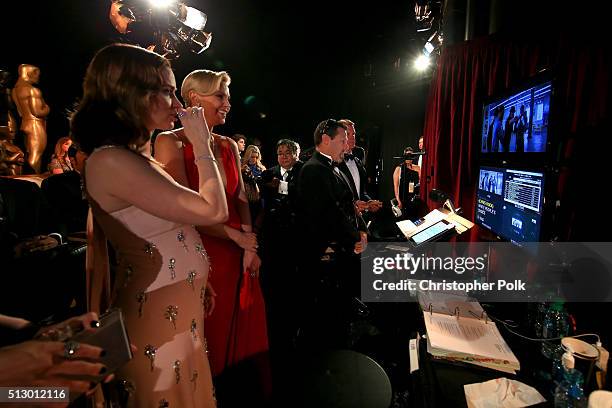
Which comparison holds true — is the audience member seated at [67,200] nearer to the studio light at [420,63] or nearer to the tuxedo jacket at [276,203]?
the tuxedo jacket at [276,203]

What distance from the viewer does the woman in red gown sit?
167 centimetres

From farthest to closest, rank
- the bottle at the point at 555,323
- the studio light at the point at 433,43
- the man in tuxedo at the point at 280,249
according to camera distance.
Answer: the studio light at the point at 433,43, the man in tuxedo at the point at 280,249, the bottle at the point at 555,323

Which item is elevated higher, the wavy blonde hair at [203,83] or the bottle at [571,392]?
the wavy blonde hair at [203,83]

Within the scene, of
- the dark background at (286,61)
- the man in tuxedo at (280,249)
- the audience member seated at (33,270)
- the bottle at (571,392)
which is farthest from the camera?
the dark background at (286,61)

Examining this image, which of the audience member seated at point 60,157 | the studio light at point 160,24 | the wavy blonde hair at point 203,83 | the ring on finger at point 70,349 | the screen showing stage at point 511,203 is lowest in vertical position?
the ring on finger at point 70,349

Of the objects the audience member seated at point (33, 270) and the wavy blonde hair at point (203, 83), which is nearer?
the wavy blonde hair at point (203, 83)

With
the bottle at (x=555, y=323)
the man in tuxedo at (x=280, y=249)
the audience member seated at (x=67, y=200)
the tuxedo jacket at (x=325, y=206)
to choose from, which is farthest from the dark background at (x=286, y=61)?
the bottle at (x=555, y=323)

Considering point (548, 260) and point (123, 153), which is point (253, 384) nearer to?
point (123, 153)

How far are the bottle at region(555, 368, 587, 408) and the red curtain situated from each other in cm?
80

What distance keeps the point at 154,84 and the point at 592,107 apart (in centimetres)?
264

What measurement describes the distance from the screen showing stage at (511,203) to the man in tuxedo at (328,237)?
1115 mm

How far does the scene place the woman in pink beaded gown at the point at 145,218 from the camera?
969mm

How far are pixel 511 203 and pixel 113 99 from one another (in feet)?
5.86

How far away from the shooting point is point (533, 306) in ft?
4.59
